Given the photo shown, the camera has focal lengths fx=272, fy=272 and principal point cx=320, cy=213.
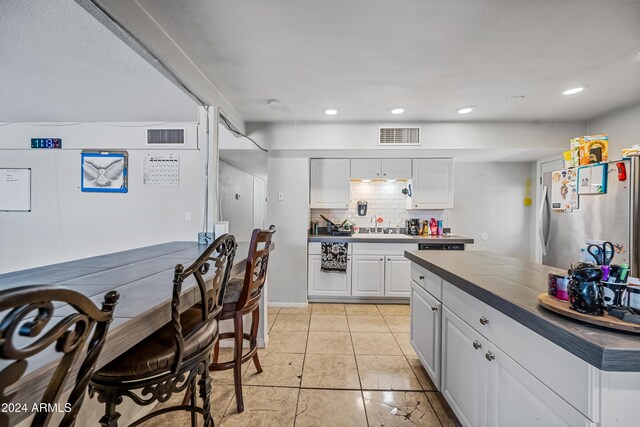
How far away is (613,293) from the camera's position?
34.6 inches

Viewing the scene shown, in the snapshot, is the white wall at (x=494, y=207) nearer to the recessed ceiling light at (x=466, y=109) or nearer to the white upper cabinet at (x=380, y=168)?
the white upper cabinet at (x=380, y=168)

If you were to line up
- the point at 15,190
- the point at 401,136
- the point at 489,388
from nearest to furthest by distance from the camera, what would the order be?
1. the point at 489,388
2. the point at 401,136
3. the point at 15,190

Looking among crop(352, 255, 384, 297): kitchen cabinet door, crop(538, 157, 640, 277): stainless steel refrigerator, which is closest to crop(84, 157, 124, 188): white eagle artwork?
crop(352, 255, 384, 297): kitchen cabinet door

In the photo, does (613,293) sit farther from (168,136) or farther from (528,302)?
(168,136)

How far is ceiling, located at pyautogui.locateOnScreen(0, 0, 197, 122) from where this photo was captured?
162 cm

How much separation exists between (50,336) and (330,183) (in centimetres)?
354

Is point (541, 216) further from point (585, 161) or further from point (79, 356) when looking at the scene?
point (79, 356)

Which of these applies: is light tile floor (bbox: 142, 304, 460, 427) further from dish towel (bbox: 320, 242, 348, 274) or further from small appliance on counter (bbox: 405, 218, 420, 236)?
small appliance on counter (bbox: 405, 218, 420, 236)

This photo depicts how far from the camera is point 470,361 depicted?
1.36 m

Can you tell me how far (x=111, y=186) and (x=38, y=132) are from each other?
1157mm

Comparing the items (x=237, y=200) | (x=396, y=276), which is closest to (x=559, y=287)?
(x=396, y=276)

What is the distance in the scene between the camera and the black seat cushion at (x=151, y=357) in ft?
Result: 3.18

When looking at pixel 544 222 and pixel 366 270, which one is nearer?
pixel 544 222

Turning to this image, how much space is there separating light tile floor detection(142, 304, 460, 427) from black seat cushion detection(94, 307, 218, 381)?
2.76ft
